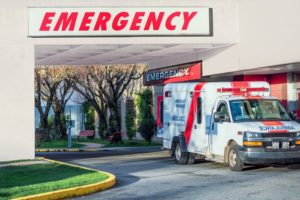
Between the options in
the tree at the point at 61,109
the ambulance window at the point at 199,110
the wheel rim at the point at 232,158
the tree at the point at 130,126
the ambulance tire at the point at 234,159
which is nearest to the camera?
the ambulance tire at the point at 234,159

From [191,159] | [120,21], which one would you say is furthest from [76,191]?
[120,21]

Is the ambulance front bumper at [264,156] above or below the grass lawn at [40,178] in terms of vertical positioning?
above

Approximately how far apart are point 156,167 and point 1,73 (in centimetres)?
603

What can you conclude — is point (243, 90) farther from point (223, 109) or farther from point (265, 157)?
point (265, 157)

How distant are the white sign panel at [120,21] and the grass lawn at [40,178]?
4.92m

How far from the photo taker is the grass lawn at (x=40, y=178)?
1434cm

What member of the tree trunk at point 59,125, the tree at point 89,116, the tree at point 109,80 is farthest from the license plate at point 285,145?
the tree at point 89,116

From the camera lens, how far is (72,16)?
22.8 metres

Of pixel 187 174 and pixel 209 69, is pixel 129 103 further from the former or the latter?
pixel 187 174

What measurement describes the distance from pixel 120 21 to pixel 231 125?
621cm

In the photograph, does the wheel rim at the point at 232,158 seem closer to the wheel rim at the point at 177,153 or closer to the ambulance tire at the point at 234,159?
the ambulance tire at the point at 234,159

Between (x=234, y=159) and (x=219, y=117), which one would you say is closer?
(x=234, y=159)

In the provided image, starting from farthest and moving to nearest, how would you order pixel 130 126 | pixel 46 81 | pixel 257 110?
1. pixel 130 126
2. pixel 46 81
3. pixel 257 110

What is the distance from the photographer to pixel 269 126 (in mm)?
18125
